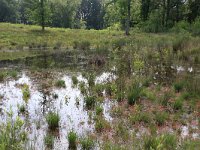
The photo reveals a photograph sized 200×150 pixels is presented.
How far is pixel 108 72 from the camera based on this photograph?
18.6 meters

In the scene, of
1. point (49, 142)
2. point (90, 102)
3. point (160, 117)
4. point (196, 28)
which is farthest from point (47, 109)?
point (196, 28)

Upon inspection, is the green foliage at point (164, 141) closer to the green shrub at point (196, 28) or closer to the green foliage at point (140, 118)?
the green foliage at point (140, 118)

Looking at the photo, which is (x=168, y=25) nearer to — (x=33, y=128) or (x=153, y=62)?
(x=153, y=62)

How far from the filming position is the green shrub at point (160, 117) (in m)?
9.61

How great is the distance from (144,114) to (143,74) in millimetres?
6640

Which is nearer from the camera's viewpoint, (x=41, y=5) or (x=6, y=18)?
(x=41, y=5)

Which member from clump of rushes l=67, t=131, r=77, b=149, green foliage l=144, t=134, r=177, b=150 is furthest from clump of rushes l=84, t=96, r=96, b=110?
green foliage l=144, t=134, r=177, b=150

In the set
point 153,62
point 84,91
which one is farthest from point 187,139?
point 153,62

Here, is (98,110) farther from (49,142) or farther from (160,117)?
(49,142)

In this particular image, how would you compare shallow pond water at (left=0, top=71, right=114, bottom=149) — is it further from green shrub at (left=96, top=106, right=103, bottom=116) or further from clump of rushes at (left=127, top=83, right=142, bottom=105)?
clump of rushes at (left=127, top=83, right=142, bottom=105)

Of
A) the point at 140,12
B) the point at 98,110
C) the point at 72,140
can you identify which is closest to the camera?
the point at 72,140

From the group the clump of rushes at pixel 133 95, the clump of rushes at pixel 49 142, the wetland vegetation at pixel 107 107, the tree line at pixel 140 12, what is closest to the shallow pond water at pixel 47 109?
the wetland vegetation at pixel 107 107

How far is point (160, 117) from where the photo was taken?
9.73 meters

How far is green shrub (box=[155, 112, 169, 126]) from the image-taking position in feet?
31.5
